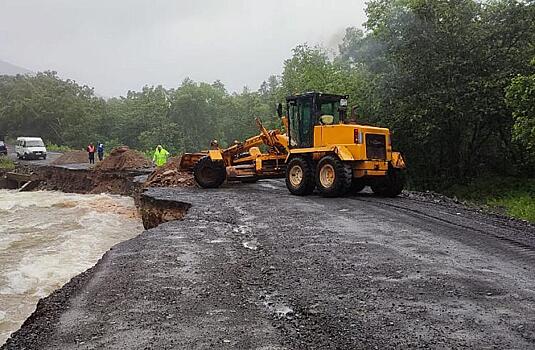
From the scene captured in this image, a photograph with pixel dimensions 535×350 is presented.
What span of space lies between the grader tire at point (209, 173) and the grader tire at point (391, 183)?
193 inches

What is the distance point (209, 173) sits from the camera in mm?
16703

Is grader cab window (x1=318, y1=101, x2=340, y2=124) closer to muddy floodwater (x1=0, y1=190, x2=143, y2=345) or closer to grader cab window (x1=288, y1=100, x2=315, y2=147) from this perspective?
grader cab window (x1=288, y1=100, x2=315, y2=147)

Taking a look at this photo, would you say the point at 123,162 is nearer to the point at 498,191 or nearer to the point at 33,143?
the point at 33,143

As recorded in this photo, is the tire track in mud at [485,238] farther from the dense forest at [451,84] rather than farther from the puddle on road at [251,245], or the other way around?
the dense forest at [451,84]

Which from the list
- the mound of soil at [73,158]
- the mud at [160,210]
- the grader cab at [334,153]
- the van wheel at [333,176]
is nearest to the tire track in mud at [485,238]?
the van wheel at [333,176]

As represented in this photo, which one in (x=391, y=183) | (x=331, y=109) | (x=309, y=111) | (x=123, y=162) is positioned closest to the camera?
(x=391, y=183)

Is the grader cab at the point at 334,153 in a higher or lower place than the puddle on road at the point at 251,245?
higher

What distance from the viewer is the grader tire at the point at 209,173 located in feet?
54.4

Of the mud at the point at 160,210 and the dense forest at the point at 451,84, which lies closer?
the mud at the point at 160,210

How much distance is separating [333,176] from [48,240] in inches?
285

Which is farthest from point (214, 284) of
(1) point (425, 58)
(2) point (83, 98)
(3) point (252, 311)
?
(2) point (83, 98)

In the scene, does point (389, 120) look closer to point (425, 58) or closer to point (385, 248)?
point (425, 58)

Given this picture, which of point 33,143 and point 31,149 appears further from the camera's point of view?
point 33,143

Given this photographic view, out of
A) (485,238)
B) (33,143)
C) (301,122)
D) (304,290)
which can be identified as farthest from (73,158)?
(304,290)
